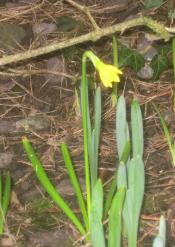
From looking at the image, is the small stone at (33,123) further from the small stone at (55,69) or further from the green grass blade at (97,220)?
the green grass blade at (97,220)

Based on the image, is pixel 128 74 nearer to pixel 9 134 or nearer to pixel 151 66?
pixel 151 66

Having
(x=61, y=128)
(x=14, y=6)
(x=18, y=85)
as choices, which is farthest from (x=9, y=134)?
(x=14, y=6)

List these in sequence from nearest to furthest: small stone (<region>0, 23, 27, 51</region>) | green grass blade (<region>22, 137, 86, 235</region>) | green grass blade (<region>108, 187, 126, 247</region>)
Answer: green grass blade (<region>108, 187, 126, 247</region>), green grass blade (<region>22, 137, 86, 235</region>), small stone (<region>0, 23, 27, 51</region>)

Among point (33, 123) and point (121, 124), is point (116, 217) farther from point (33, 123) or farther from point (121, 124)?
point (33, 123)

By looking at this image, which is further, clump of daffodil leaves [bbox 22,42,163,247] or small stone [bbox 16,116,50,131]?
small stone [bbox 16,116,50,131]

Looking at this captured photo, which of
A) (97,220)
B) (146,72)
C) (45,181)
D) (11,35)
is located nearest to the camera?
(97,220)

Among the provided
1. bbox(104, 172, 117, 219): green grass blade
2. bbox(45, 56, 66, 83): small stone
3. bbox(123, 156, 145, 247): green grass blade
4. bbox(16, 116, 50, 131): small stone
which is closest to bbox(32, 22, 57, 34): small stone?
bbox(45, 56, 66, 83): small stone

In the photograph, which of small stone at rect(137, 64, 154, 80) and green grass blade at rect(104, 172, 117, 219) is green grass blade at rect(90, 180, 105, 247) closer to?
green grass blade at rect(104, 172, 117, 219)

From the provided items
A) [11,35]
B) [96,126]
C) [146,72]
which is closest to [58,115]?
[146,72]
